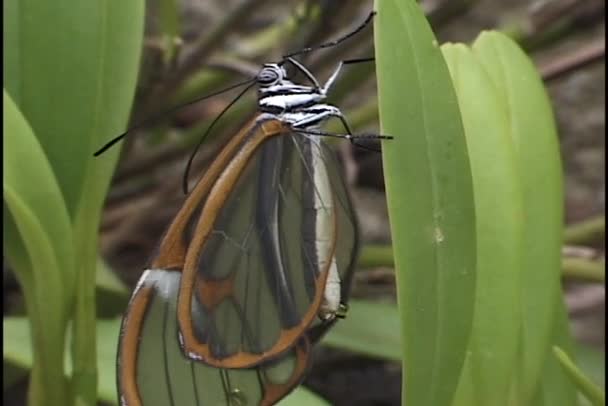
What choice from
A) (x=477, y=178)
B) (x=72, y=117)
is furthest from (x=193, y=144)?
(x=477, y=178)

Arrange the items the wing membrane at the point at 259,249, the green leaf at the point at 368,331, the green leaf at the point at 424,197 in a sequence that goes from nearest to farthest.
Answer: the green leaf at the point at 424,197 → the wing membrane at the point at 259,249 → the green leaf at the point at 368,331

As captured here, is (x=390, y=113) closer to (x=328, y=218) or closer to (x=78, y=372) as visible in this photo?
(x=328, y=218)

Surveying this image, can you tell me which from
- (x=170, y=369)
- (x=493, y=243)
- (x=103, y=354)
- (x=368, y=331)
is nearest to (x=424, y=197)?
(x=493, y=243)

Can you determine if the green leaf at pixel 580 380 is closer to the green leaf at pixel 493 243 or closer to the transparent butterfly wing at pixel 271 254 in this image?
the green leaf at pixel 493 243

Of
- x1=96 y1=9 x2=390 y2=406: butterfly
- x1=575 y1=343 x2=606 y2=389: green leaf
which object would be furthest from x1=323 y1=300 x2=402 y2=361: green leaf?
x1=96 y1=9 x2=390 y2=406: butterfly

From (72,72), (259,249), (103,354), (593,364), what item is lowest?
(593,364)

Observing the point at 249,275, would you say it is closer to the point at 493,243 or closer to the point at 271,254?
the point at 271,254

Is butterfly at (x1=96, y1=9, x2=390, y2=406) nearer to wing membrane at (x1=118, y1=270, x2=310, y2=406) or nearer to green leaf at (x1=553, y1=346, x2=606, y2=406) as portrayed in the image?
wing membrane at (x1=118, y1=270, x2=310, y2=406)

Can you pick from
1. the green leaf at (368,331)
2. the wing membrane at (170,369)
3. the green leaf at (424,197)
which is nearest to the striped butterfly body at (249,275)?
the wing membrane at (170,369)
